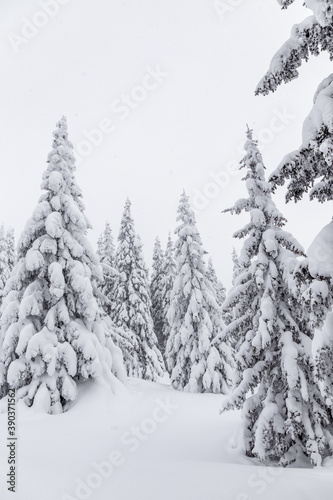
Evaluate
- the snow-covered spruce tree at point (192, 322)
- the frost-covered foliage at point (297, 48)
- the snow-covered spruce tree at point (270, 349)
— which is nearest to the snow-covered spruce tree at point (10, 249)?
the snow-covered spruce tree at point (192, 322)

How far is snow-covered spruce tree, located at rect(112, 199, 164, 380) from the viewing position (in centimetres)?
2856

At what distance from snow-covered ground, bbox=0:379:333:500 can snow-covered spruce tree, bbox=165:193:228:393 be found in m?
6.01

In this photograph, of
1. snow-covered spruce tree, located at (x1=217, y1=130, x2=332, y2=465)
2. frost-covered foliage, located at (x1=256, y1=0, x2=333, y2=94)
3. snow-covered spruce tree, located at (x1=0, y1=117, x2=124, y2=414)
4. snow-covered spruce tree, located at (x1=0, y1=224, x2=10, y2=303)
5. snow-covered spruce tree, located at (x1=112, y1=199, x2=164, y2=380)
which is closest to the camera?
frost-covered foliage, located at (x1=256, y1=0, x2=333, y2=94)

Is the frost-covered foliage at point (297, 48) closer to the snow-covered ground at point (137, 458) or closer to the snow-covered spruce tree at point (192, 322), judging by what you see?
the snow-covered ground at point (137, 458)

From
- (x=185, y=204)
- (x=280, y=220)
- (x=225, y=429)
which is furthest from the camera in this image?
(x=185, y=204)

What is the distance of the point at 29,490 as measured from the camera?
5.78m

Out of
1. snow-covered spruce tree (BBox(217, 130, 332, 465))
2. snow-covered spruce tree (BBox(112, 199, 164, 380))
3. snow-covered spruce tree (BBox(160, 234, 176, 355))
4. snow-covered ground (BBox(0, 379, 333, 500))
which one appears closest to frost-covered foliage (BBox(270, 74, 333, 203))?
snow-covered spruce tree (BBox(217, 130, 332, 465))

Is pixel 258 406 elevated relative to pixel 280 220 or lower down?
lower down

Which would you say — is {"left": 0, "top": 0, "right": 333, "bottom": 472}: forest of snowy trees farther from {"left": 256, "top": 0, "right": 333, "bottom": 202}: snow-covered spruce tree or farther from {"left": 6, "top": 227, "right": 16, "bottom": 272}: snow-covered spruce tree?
{"left": 6, "top": 227, "right": 16, "bottom": 272}: snow-covered spruce tree

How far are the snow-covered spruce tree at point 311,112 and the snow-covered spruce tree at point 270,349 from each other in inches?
169

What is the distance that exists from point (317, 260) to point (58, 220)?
12.4m

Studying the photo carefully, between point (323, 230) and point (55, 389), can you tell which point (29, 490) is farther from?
point (55, 389)

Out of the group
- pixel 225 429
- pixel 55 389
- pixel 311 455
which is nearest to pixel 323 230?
pixel 311 455

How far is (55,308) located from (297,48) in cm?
1267
